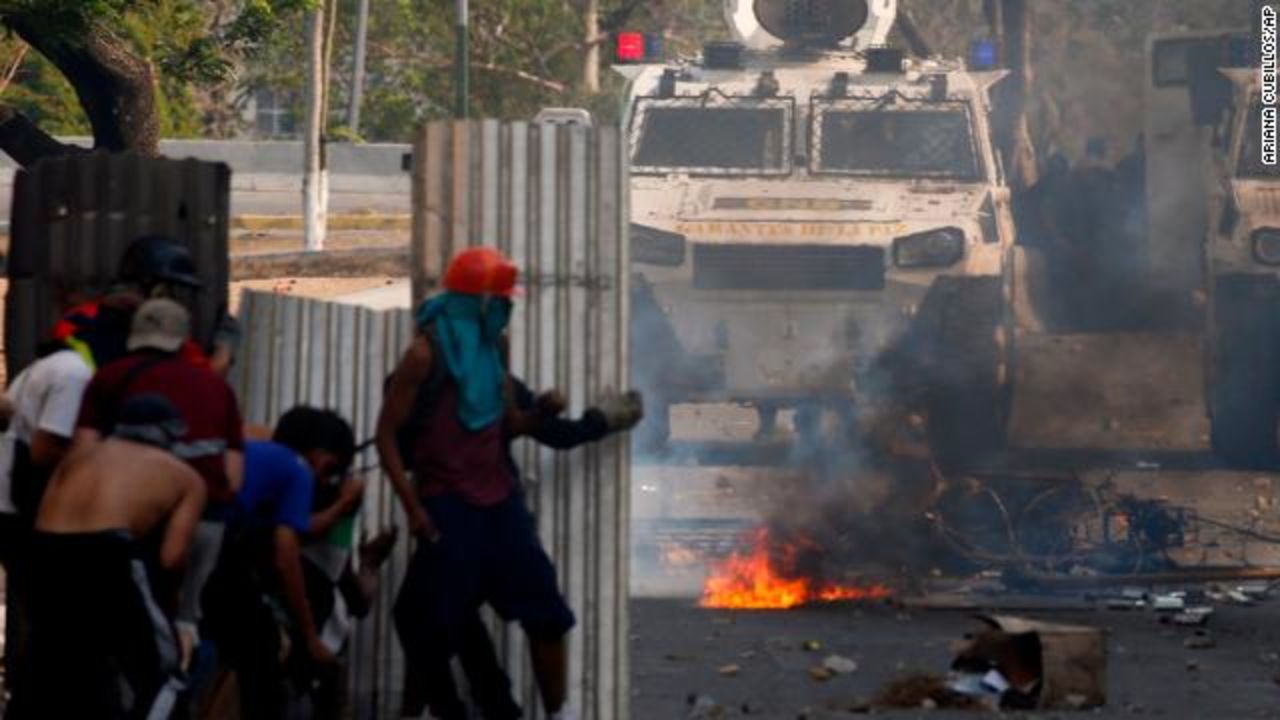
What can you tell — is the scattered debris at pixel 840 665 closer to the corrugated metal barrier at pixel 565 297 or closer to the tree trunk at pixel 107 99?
the corrugated metal barrier at pixel 565 297

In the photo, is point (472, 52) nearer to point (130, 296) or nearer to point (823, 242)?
point (823, 242)

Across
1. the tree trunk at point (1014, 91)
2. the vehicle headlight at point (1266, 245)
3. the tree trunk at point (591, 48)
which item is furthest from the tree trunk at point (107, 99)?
the tree trunk at point (591, 48)

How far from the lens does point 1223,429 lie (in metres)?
18.9

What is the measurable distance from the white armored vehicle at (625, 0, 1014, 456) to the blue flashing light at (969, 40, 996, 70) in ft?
1.19

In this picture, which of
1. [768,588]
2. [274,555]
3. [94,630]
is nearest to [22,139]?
[768,588]

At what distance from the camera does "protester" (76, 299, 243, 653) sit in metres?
8.77

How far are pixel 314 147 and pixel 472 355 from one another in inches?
986

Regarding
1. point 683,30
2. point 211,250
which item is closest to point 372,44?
point 683,30

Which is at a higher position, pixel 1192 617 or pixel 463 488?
pixel 463 488

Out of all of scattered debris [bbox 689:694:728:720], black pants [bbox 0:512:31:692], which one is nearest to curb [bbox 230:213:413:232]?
scattered debris [bbox 689:694:728:720]

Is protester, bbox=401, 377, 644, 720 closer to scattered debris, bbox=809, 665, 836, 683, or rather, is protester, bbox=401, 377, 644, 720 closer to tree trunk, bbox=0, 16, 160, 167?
scattered debris, bbox=809, 665, 836, 683

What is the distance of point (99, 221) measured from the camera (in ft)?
33.1

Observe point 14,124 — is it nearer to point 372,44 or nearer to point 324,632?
point 324,632

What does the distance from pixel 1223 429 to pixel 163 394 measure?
11.2m
